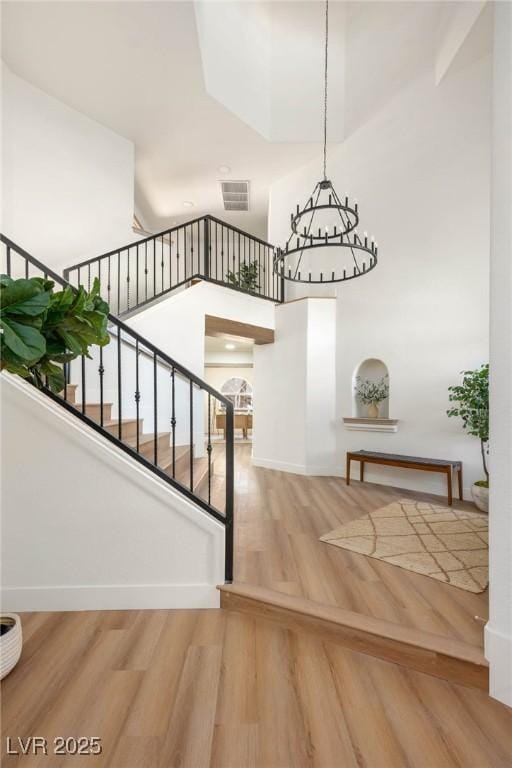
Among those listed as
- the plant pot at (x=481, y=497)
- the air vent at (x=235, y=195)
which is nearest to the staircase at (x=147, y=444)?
the plant pot at (x=481, y=497)

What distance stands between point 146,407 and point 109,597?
2480 millimetres

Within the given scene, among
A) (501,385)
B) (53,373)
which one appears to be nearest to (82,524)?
(53,373)

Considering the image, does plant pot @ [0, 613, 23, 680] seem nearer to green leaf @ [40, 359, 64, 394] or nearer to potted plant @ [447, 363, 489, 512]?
green leaf @ [40, 359, 64, 394]

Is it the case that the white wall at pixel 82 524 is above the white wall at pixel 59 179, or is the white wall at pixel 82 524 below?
below

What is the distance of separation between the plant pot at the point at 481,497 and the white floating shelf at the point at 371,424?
1.19 meters

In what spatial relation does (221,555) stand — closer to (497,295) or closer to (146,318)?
(497,295)

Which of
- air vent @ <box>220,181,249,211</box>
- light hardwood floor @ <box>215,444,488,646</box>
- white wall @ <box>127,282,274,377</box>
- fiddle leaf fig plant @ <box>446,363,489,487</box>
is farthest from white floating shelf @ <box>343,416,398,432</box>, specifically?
air vent @ <box>220,181,249,211</box>

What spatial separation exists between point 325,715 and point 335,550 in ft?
4.52

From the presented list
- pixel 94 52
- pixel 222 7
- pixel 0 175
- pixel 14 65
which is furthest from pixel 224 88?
pixel 0 175

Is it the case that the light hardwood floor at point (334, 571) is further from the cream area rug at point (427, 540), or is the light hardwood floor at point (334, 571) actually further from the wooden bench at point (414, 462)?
the wooden bench at point (414, 462)

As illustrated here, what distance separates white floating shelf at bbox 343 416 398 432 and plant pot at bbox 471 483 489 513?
119 centimetres

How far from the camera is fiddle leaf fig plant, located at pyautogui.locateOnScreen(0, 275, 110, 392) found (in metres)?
1.41

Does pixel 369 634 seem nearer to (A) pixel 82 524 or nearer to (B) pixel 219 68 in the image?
(A) pixel 82 524

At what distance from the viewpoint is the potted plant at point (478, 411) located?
363 centimetres
